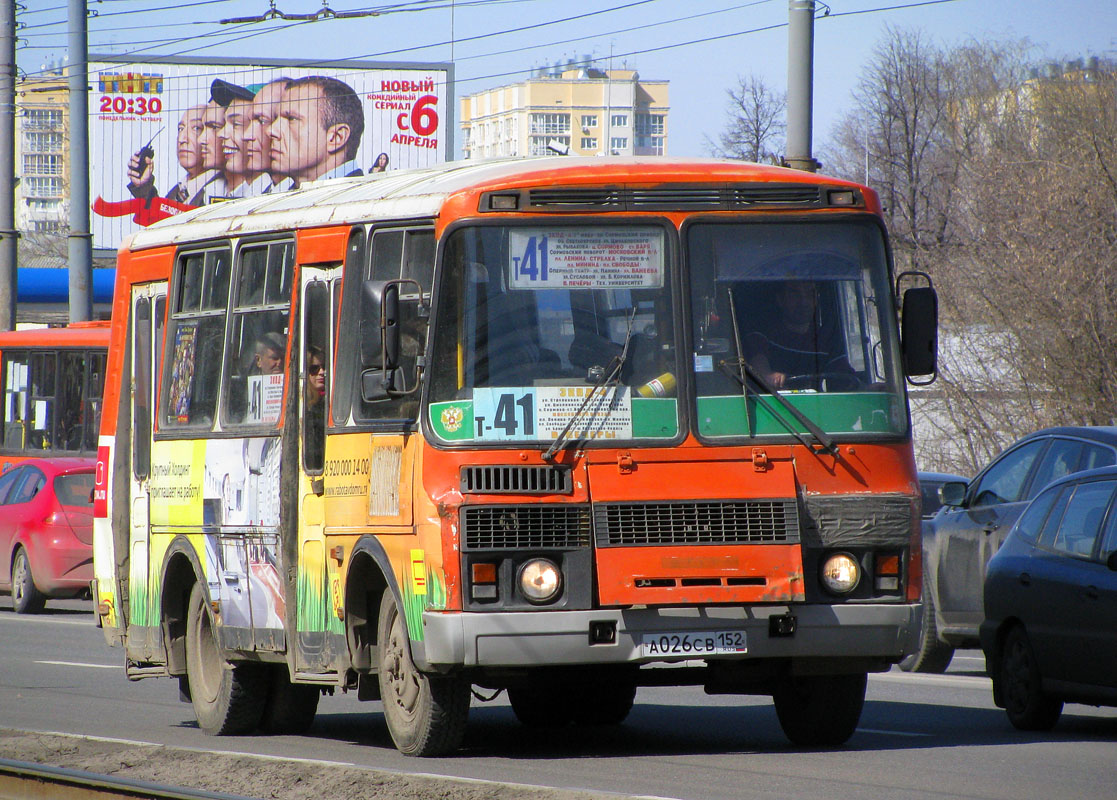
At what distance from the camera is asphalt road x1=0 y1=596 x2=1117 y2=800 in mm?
8219

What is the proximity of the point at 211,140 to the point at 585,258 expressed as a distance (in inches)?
1776

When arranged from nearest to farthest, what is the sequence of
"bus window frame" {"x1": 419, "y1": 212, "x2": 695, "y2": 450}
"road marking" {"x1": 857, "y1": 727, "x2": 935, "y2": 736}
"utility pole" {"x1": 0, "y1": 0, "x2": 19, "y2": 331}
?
"bus window frame" {"x1": 419, "y1": 212, "x2": 695, "y2": 450} → "road marking" {"x1": 857, "y1": 727, "x2": 935, "y2": 736} → "utility pole" {"x1": 0, "y1": 0, "x2": 19, "y2": 331}

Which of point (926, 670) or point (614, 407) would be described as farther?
point (926, 670)

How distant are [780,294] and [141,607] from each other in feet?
16.7

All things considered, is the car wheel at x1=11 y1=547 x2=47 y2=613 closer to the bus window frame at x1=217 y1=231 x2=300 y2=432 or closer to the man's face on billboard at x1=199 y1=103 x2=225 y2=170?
the bus window frame at x1=217 y1=231 x2=300 y2=432

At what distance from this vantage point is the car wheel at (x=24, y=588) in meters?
21.9

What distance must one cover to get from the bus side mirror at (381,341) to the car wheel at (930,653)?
6256 millimetres

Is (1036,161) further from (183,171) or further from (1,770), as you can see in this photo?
(183,171)

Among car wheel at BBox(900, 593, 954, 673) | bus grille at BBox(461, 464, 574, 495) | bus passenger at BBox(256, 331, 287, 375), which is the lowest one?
car wheel at BBox(900, 593, 954, 673)

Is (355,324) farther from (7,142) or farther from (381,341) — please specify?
(7,142)

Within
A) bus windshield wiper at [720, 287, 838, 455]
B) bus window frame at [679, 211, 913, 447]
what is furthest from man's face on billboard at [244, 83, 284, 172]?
bus windshield wiper at [720, 287, 838, 455]

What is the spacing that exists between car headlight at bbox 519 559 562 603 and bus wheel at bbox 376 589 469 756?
0.66 meters

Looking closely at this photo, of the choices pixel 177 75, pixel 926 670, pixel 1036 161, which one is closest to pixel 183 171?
pixel 177 75

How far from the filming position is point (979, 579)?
13.0m
